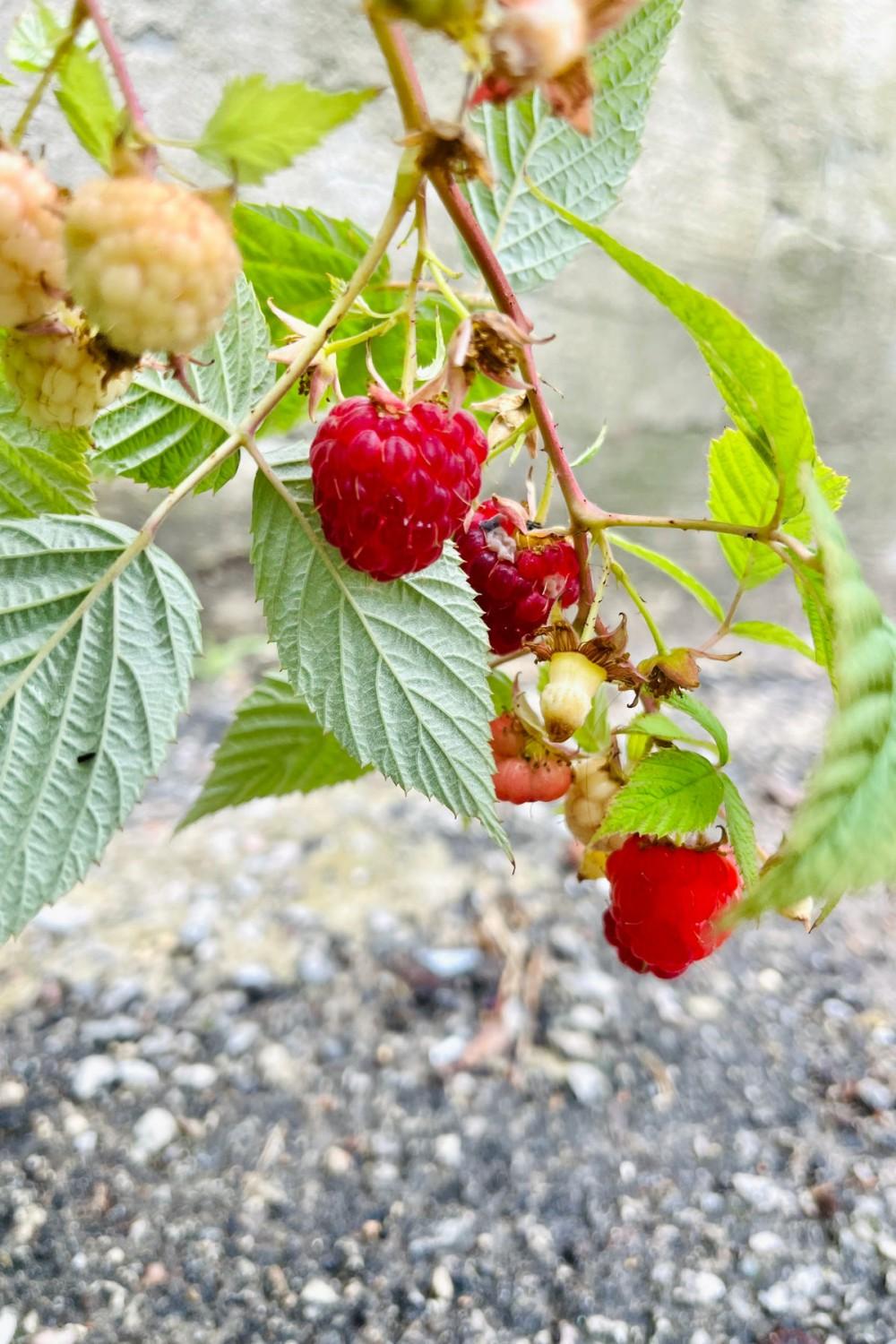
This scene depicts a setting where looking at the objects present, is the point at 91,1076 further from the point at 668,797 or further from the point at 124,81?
the point at 124,81

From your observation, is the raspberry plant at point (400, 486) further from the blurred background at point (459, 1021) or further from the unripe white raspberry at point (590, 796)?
the blurred background at point (459, 1021)

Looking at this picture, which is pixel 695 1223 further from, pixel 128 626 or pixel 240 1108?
pixel 128 626

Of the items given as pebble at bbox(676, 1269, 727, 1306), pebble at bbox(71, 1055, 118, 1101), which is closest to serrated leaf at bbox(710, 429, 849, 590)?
pebble at bbox(676, 1269, 727, 1306)

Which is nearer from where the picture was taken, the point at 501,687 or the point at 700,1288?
the point at 501,687

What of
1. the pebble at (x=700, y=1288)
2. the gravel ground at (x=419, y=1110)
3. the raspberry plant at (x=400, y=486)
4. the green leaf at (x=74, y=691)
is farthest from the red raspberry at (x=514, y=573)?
the pebble at (x=700, y=1288)

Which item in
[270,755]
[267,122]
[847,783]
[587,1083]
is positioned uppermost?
[267,122]

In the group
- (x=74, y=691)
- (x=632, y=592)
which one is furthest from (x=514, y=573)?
(x=74, y=691)

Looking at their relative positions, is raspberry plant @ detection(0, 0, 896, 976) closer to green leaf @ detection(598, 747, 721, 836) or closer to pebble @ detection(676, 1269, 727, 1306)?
green leaf @ detection(598, 747, 721, 836)

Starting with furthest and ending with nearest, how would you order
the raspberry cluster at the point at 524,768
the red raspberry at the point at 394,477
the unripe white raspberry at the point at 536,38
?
the raspberry cluster at the point at 524,768 < the red raspberry at the point at 394,477 < the unripe white raspberry at the point at 536,38
